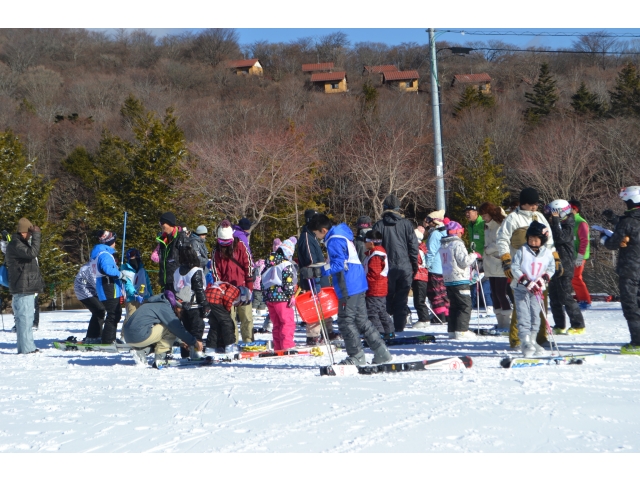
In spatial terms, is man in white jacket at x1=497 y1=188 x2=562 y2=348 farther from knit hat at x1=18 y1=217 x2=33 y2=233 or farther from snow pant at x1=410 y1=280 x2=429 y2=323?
knit hat at x1=18 y1=217 x2=33 y2=233

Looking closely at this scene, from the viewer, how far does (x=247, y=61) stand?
8256 centimetres

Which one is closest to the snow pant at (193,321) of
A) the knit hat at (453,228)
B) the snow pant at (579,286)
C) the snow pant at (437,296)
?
the knit hat at (453,228)

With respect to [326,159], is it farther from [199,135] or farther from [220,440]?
[220,440]

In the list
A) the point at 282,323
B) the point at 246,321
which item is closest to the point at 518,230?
the point at 282,323

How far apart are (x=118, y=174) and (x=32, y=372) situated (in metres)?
28.7

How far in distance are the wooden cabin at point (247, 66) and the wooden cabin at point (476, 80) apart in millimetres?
23352

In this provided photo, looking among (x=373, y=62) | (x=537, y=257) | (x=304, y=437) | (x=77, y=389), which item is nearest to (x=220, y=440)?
(x=304, y=437)

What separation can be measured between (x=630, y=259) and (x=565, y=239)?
1.64m

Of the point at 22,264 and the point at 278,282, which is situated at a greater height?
the point at 22,264

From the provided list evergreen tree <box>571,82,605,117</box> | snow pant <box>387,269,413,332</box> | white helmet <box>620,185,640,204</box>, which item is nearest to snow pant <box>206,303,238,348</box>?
snow pant <box>387,269,413,332</box>

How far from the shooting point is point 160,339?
7711 mm

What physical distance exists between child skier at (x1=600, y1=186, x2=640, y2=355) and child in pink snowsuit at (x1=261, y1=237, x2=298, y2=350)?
3180mm

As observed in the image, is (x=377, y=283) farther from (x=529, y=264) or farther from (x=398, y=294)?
(x=529, y=264)

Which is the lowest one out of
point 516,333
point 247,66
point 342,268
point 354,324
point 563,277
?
point 516,333
